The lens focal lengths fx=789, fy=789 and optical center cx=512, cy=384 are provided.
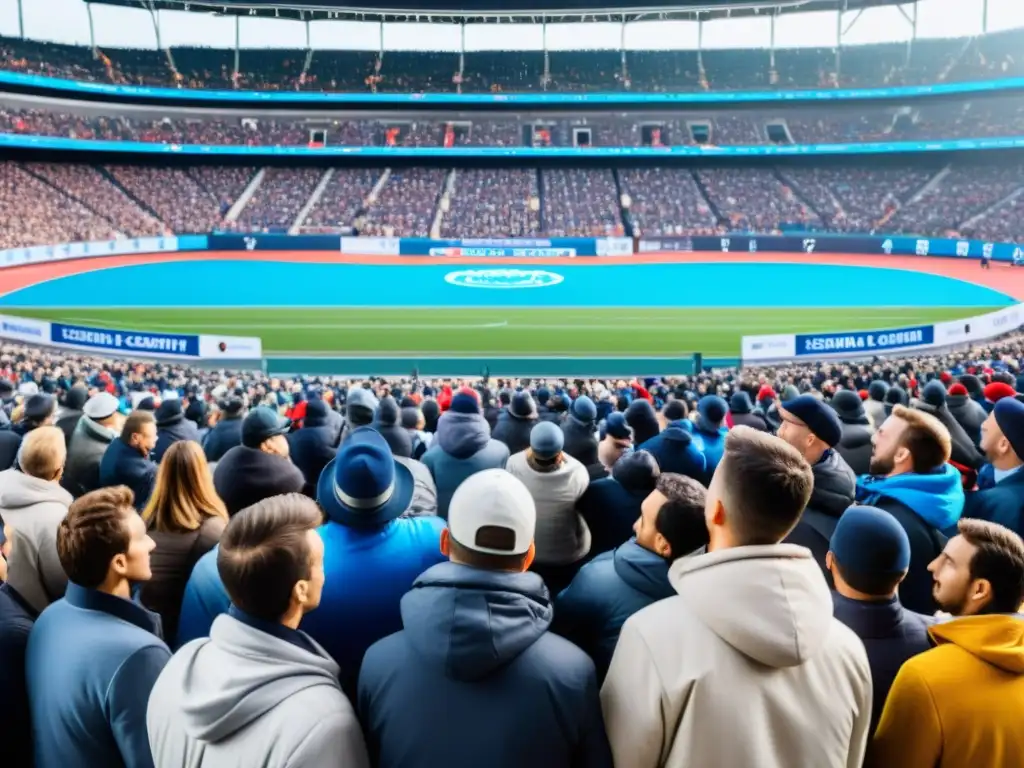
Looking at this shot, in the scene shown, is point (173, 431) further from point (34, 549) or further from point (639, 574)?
point (639, 574)

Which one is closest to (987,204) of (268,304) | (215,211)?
(268,304)

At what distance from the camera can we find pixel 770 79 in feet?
195

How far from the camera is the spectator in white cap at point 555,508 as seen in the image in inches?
195

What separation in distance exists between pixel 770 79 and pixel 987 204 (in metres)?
18.3

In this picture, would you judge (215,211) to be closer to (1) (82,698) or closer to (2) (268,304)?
(2) (268,304)

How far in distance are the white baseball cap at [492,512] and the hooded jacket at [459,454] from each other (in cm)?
350

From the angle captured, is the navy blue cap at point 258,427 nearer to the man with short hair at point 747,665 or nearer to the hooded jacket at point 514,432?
the hooded jacket at point 514,432

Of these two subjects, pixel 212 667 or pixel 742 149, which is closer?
pixel 212 667

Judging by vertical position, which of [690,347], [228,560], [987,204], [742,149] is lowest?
[690,347]

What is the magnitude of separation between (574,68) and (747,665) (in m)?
64.1

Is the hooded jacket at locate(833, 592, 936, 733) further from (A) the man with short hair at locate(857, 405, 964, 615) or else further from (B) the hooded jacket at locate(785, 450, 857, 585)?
(B) the hooded jacket at locate(785, 450, 857, 585)

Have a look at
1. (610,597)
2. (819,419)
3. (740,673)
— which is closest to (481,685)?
(740,673)

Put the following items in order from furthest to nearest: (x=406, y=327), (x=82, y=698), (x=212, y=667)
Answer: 1. (x=406, y=327)
2. (x=82, y=698)
3. (x=212, y=667)

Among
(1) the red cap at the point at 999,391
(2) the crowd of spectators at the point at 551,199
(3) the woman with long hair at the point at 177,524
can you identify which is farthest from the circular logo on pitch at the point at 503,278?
(3) the woman with long hair at the point at 177,524
